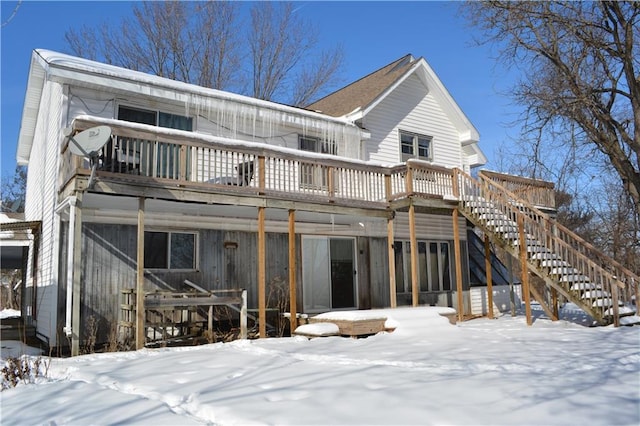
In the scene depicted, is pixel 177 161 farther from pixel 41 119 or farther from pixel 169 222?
pixel 41 119

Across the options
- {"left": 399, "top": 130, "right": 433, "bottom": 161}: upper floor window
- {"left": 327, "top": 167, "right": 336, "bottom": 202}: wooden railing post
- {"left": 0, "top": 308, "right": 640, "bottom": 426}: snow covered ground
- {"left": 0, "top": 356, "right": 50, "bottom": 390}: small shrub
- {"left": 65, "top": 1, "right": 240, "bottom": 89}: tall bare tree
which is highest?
{"left": 65, "top": 1, "right": 240, "bottom": 89}: tall bare tree

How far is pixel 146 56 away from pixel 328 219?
1698cm

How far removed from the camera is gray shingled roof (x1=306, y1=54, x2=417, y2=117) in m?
15.3

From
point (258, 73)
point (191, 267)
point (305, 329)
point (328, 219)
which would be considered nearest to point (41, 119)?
point (191, 267)

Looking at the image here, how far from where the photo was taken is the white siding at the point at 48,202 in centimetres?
1046

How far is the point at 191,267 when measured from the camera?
463 inches

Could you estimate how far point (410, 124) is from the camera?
16.3 metres

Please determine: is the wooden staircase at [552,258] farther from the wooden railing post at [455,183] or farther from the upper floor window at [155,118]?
the upper floor window at [155,118]

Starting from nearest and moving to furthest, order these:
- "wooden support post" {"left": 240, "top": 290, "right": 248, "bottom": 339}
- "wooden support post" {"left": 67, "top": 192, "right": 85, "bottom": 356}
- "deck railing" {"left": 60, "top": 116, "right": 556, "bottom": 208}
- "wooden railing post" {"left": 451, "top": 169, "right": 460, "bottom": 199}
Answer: "wooden support post" {"left": 67, "top": 192, "right": 85, "bottom": 356}
"deck railing" {"left": 60, "top": 116, "right": 556, "bottom": 208}
"wooden support post" {"left": 240, "top": 290, "right": 248, "bottom": 339}
"wooden railing post" {"left": 451, "top": 169, "right": 460, "bottom": 199}

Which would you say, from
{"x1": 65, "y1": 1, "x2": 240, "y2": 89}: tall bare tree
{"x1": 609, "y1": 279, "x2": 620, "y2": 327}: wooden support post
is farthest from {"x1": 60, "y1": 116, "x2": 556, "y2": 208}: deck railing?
{"x1": 65, "y1": 1, "x2": 240, "y2": 89}: tall bare tree

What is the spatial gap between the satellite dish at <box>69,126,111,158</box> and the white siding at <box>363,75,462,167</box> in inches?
334

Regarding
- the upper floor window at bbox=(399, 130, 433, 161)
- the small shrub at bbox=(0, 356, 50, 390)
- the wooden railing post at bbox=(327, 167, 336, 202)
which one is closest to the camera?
the small shrub at bbox=(0, 356, 50, 390)

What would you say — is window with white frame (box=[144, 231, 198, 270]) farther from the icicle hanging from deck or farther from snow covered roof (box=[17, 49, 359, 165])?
snow covered roof (box=[17, 49, 359, 165])

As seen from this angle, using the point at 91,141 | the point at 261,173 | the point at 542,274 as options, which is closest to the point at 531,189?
the point at 542,274
